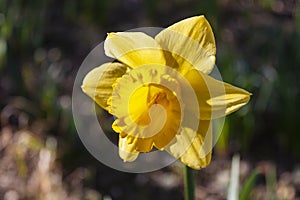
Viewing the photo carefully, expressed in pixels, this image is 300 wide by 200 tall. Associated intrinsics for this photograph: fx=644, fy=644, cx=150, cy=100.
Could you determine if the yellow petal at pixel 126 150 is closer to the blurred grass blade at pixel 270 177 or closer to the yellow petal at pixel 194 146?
the yellow petal at pixel 194 146

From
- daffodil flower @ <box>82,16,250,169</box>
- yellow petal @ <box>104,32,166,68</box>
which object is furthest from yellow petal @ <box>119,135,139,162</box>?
yellow petal @ <box>104,32,166,68</box>

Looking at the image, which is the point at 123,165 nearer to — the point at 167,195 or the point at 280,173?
the point at 167,195

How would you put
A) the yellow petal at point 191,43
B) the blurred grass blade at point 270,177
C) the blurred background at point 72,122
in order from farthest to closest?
the blurred background at point 72,122
the blurred grass blade at point 270,177
the yellow petal at point 191,43

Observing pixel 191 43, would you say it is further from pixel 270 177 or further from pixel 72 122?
pixel 72 122

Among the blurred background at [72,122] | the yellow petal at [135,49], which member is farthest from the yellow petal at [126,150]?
the blurred background at [72,122]

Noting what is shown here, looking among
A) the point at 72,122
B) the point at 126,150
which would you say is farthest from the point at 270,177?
the point at 126,150

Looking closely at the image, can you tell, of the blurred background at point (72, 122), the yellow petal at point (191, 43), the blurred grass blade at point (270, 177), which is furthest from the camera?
the blurred background at point (72, 122)

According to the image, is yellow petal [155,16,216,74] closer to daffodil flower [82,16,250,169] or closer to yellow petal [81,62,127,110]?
daffodil flower [82,16,250,169]

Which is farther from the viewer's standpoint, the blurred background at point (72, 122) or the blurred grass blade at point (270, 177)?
the blurred background at point (72, 122)
